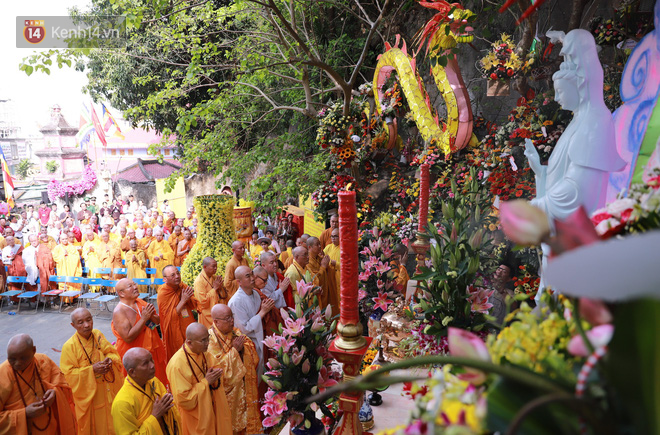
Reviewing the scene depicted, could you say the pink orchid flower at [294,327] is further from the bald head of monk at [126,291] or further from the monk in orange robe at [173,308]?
the monk in orange robe at [173,308]

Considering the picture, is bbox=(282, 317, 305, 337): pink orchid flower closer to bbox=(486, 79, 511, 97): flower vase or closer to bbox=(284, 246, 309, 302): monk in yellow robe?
bbox=(284, 246, 309, 302): monk in yellow robe

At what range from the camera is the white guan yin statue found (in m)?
2.87

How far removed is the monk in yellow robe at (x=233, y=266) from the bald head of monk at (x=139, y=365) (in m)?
2.43

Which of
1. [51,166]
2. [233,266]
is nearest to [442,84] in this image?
[233,266]

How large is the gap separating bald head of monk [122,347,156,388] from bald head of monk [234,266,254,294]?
5.17 ft

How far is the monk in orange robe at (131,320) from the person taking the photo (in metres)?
4.81

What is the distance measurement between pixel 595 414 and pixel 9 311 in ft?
40.5

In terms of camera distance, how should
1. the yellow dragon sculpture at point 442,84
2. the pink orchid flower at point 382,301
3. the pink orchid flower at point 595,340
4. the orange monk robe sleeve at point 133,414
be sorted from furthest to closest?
the yellow dragon sculpture at point 442,84 → the pink orchid flower at point 382,301 → the orange monk robe sleeve at point 133,414 → the pink orchid flower at point 595,340

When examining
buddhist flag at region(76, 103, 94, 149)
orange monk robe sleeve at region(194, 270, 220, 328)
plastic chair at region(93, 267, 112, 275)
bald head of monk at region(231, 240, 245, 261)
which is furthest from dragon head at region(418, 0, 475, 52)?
buddhist flag at region(76, 103, 94, 149)

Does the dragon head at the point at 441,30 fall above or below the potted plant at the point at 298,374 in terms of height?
above

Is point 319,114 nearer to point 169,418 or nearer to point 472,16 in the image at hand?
point 472,16

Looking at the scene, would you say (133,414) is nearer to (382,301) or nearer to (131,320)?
(131,320)

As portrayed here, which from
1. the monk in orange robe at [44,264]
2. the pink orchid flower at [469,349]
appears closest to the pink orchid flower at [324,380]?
the pink orchid flower at [469,349]

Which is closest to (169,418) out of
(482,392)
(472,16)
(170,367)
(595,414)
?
(170,367)
